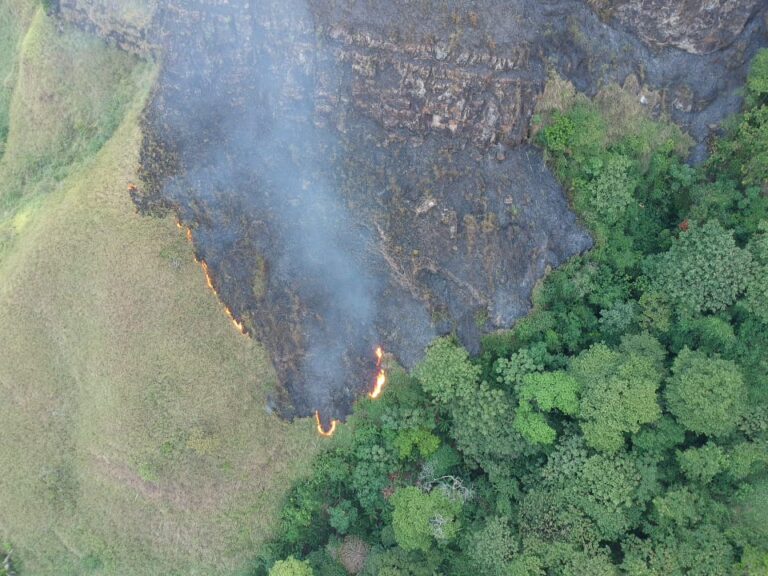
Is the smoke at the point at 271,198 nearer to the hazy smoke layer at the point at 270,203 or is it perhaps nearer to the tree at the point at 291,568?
the hazy smoke layer at the point at 270,203

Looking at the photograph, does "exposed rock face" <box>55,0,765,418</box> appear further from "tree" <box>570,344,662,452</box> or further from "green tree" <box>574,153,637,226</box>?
"tree" <box>570,344,662,452</box>

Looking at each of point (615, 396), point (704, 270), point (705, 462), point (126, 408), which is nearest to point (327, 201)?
point (126, 408)

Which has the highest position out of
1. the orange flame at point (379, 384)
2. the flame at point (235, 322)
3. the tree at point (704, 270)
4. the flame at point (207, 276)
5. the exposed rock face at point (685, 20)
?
the exposed rock face at point (685, 20)

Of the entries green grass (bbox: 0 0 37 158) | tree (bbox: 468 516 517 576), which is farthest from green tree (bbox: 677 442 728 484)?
green grass (bbox: 0 0 37 158)

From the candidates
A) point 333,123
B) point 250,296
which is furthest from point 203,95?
point 250,296

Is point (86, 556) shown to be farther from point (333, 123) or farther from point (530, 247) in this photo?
point (530, 247)

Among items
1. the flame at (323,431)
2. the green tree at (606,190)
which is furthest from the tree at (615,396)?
the flame at (323,431)
